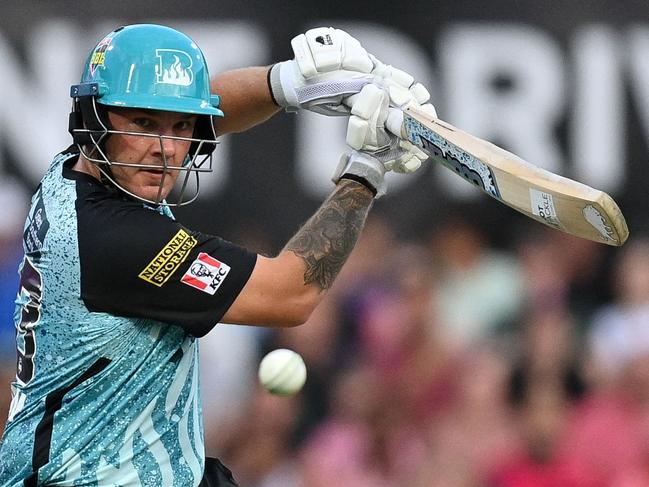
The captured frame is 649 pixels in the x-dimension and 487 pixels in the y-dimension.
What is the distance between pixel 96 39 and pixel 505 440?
2933mm

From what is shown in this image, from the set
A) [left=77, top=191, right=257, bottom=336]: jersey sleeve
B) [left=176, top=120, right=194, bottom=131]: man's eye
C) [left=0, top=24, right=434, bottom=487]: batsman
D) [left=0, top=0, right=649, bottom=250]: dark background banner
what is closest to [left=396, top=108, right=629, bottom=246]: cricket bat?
[left=0, top=24, right=434, bottom=487]: batsman

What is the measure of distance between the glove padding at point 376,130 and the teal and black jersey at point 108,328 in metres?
0.56

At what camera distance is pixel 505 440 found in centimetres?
643

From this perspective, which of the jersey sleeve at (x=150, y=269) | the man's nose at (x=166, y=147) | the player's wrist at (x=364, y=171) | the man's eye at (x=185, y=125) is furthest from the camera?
the player's wrist at (x=364, y=171)

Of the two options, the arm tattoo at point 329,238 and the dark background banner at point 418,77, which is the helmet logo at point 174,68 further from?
the dark background banner at point 418,77

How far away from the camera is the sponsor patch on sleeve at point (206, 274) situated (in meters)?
3.24

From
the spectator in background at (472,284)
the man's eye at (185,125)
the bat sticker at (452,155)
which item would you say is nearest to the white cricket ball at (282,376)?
the bat sticker at (452,155)

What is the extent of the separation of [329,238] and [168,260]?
48cm

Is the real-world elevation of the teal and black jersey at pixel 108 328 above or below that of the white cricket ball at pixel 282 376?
above

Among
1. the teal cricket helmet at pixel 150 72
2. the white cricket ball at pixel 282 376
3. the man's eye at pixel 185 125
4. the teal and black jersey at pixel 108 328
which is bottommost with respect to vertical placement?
the white cricket ball at pixel 282 376

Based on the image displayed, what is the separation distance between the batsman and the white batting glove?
0.37 m

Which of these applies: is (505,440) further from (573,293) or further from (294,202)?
(294,202)

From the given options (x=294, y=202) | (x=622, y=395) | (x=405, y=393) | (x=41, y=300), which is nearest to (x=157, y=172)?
(x=41, y=300)

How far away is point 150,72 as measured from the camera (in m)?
3.37
